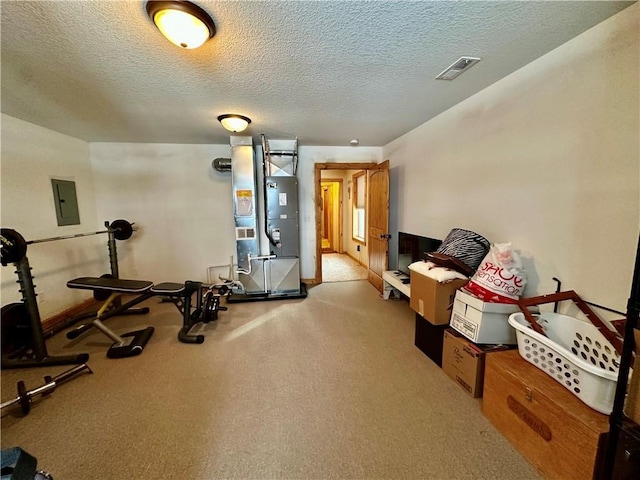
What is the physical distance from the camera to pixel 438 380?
2.10m

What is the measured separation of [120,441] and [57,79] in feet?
8.53

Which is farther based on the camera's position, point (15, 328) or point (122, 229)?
point (122, 229)

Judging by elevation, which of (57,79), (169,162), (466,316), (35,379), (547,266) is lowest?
(35,379)

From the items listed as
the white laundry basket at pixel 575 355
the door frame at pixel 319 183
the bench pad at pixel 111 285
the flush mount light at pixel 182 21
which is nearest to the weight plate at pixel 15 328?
the bench pad at pixel 111 285

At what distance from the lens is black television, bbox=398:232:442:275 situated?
302cm

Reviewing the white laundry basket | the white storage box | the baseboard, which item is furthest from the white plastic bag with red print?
the baseboard

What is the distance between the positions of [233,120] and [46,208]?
2.52 metres

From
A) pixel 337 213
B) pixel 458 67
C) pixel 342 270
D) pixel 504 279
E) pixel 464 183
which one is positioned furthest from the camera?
pixel 337 213

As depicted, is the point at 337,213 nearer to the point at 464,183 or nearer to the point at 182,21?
the point at 464,183

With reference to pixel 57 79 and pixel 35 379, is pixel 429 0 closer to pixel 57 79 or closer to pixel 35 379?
pixel 57 79

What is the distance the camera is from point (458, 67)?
1937mm

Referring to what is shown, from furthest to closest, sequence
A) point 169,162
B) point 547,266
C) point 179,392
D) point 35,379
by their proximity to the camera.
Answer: point 169,162 → point 35,379 → point 179,392 → point 547,266

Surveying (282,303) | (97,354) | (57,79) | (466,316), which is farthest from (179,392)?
(57,79)

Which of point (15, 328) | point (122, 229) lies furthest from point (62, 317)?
point (122, 229)
